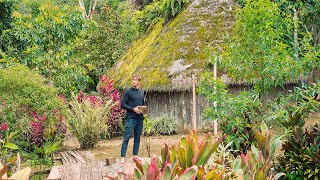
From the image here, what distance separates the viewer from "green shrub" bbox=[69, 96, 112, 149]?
1186 cm

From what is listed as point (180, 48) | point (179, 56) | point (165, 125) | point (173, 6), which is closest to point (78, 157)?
point (165, 125)

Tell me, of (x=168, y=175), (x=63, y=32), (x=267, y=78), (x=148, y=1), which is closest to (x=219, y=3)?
(x=148, y=1)

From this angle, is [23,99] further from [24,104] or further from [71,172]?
[71,172]

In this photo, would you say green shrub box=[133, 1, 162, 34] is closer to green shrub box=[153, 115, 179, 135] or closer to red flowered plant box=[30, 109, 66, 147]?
green shrub box=[153, 115, 179, 135]

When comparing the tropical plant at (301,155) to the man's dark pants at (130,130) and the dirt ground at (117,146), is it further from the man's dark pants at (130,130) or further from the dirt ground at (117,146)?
the dirt ground at (117,146)

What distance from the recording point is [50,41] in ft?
37.5

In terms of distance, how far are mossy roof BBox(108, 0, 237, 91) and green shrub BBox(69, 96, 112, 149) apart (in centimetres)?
334

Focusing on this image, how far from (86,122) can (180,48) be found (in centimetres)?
515

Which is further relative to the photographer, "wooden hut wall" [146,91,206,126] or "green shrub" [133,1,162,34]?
"green shrub" [133,1,162,34]

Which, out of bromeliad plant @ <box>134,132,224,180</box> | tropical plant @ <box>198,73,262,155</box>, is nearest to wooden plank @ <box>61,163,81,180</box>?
tropical plant @ <box>198,73,262,155</box>

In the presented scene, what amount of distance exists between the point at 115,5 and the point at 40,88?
24944 millimetres

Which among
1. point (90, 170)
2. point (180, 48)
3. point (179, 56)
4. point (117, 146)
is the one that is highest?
point (180, 48)

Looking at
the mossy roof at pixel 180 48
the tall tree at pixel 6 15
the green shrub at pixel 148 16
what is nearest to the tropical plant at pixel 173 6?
the mossy roof at pixel 180 48

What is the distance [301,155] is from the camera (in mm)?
5520
